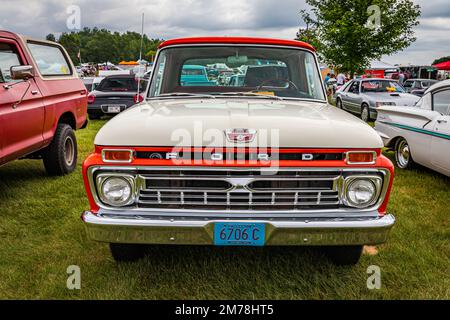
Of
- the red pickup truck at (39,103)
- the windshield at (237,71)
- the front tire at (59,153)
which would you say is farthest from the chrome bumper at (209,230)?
the front tire at (59,153)

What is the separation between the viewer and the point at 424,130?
576cm

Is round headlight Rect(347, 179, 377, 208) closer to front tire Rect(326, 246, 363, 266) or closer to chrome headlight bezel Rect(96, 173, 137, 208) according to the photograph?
front tire Rect(326, 246, 363, 266)

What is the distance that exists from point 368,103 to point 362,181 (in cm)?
1026

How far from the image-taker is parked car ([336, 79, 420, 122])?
11.8 m

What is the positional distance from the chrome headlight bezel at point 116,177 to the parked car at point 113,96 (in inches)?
347

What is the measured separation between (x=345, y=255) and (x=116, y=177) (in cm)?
183

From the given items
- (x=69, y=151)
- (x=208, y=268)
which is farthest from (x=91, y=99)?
(x=208, y=268)

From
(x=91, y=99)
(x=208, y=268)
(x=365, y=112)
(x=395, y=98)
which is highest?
(x=395, y=98)

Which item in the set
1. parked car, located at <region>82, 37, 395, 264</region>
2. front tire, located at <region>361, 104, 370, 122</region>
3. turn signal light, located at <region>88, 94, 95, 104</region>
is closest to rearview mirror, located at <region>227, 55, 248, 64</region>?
parked car, located at <region>82, 37, 395, 264</region>

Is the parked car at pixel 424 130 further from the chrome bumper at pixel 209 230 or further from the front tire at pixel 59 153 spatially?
the front tire at pixel 59 153

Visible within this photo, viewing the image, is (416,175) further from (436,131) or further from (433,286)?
(433,286)

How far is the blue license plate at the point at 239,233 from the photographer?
2.57m

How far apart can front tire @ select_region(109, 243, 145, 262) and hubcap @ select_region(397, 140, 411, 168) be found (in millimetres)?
4689

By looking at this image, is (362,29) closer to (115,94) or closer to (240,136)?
(115,94)
